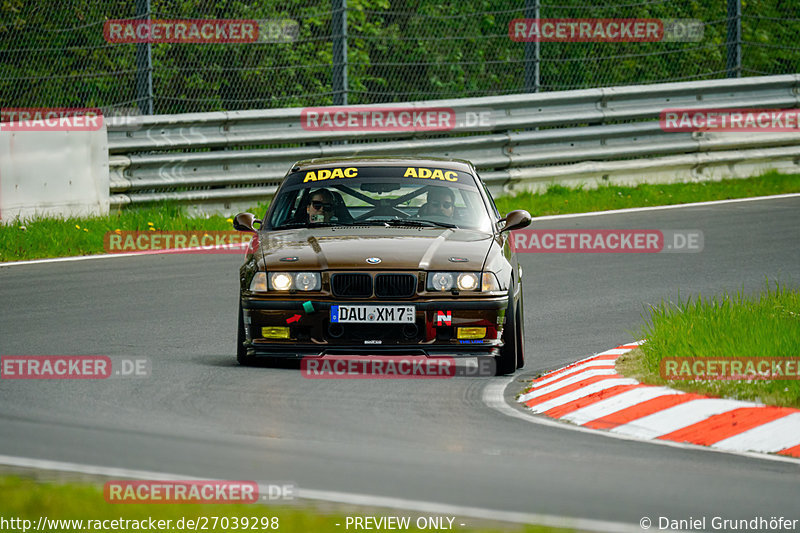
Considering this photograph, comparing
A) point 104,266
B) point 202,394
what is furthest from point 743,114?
point 202,394

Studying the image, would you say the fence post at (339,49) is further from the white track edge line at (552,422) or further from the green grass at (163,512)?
the green grass at (163,512)

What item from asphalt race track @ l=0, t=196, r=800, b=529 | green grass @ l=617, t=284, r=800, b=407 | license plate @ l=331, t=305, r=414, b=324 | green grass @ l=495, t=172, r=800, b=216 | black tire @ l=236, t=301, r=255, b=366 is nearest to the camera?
asphalt race track @ l=0, t=196, r=800, b=529

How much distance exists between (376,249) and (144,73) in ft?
26.1

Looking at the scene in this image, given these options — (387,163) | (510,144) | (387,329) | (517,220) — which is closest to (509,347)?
(387,329)

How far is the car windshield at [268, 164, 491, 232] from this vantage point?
404 inches

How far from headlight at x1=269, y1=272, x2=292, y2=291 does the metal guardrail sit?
7.24 m

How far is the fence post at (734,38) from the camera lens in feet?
67.4

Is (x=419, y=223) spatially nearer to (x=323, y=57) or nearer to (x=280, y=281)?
(x=280, y=281)

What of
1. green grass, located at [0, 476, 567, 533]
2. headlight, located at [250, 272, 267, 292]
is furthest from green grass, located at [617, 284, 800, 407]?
green grass, located at [0, 476, 567, 533]

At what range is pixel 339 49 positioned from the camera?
1766 centimetres

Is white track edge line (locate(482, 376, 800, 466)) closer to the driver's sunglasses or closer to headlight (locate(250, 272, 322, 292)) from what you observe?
headlight (locate(250, 272, 322, 292))

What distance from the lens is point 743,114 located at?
1994cm

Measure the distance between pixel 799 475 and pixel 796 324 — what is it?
2894 millimetres

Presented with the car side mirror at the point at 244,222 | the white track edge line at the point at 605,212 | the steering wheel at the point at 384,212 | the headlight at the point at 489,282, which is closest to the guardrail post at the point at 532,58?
the white track edge line at the point at 605,212
